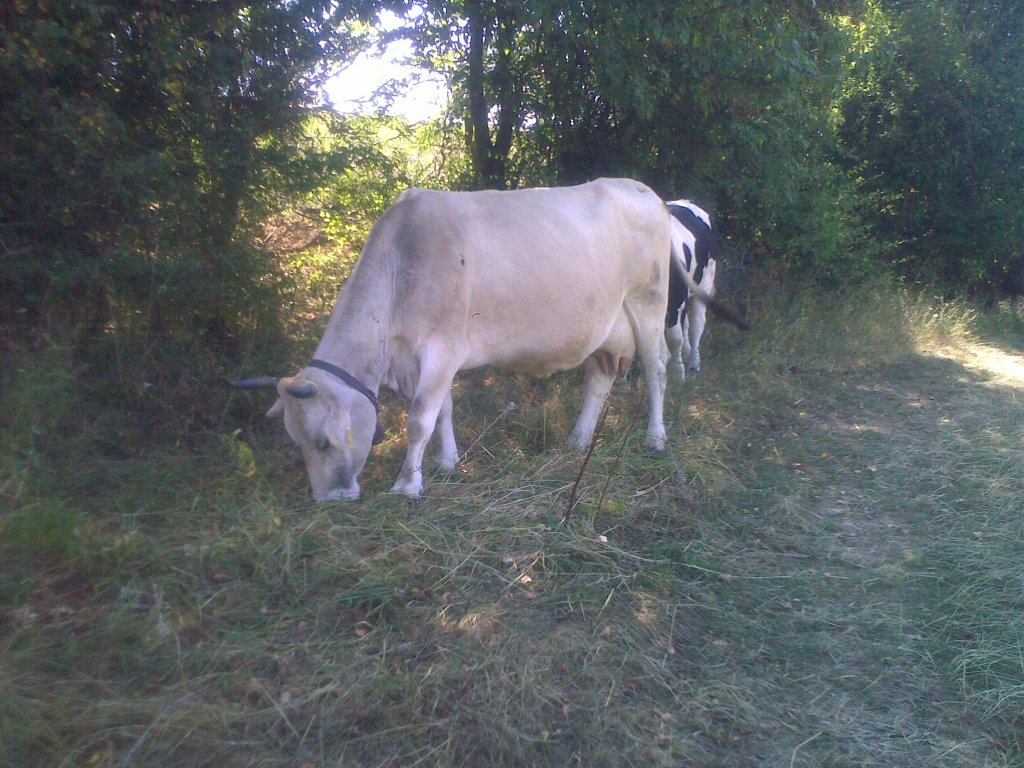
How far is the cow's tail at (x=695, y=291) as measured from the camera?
689 centimetres

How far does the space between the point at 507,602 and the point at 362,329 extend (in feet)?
6.58

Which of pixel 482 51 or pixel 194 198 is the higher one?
pixel 482 51

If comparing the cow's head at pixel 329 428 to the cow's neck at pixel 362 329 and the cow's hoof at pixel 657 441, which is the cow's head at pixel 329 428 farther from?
the cow's hoof at pixel 657 441

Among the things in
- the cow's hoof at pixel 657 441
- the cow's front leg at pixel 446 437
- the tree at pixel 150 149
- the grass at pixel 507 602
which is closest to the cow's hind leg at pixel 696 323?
the cow's hoof at pixel 657 441

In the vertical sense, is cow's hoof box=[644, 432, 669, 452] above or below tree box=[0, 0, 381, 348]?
below

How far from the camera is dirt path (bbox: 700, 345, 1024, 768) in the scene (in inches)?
131

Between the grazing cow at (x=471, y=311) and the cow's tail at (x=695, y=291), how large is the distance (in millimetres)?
398

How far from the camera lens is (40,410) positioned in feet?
16.6

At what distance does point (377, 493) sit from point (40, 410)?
1.99 metres

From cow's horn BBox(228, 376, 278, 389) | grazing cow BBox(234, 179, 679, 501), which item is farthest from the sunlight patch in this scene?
cow's horn BBox(228, 376, 278, 389)

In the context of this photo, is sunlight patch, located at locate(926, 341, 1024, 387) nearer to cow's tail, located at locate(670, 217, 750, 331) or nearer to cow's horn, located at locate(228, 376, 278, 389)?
cow's tail, located at locate(670, 217, 750, 331)

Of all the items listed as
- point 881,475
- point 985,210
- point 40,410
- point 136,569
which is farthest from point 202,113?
point 985,210

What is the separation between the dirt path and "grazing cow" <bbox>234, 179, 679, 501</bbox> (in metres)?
1.50

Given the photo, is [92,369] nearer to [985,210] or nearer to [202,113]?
[202,113]
